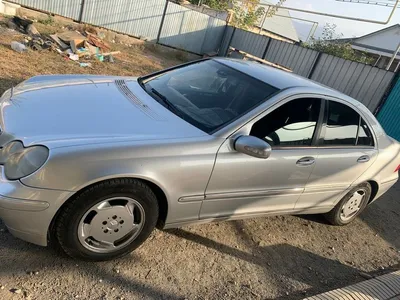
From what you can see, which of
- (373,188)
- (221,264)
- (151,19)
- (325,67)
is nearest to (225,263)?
(221,264)

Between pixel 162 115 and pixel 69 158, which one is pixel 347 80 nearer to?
pixel 162 115

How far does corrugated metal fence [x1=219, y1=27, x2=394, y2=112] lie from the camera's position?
1034 centimetres

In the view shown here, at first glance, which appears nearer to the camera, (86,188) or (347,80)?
(86,188)

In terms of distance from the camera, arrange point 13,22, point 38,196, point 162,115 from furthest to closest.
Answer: point 13,22, point 162,115, point 38,196

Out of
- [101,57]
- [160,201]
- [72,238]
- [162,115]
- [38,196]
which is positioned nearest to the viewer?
[38,196]

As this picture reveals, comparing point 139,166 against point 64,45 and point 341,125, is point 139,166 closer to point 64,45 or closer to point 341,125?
point 341,125

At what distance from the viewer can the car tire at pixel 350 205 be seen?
4188 mm

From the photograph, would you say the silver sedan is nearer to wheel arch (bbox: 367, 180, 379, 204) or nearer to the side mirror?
the side mirror

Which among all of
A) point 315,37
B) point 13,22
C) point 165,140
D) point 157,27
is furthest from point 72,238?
point 315,37

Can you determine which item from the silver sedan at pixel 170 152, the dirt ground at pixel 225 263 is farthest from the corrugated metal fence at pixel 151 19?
the dirt ground at pixel 225 263

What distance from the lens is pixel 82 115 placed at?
111 inches

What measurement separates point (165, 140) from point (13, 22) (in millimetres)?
10464

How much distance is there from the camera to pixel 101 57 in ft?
33.3

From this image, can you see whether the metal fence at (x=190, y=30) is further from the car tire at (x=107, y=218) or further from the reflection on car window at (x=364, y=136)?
the car tire at (x=107, y=218)
